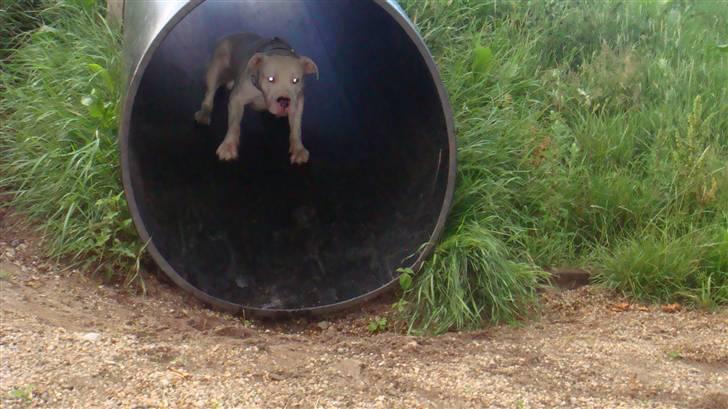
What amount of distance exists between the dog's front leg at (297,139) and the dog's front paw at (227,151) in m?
0.33

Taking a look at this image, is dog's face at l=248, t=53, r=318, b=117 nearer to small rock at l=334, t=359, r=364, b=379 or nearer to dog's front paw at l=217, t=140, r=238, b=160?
dog's front paw at l=217, t=140, r=238, b=160

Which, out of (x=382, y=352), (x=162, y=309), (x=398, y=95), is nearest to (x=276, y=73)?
(x=398, y=95)

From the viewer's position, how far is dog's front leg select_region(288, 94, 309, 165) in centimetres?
572

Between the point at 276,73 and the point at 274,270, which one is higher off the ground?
the point at 276,73

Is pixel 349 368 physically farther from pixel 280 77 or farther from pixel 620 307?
pixel 280 77

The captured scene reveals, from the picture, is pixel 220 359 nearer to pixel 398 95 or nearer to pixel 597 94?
pixel 398 95

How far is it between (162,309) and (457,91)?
2.26m

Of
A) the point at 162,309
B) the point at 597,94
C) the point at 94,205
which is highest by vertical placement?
the point at 597,94

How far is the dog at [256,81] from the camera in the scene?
18.3 ft

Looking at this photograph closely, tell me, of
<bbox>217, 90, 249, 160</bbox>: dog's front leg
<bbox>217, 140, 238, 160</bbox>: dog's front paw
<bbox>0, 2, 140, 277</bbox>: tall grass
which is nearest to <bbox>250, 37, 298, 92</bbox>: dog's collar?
<bbox>217, 90, 249, 160</bbox>: dog's front leg

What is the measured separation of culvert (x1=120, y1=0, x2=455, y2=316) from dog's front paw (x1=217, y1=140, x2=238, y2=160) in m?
0.12

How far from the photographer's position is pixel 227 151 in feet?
18.8

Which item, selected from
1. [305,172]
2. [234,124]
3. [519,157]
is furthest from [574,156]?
[234,124]

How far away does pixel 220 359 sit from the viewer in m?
4.05
